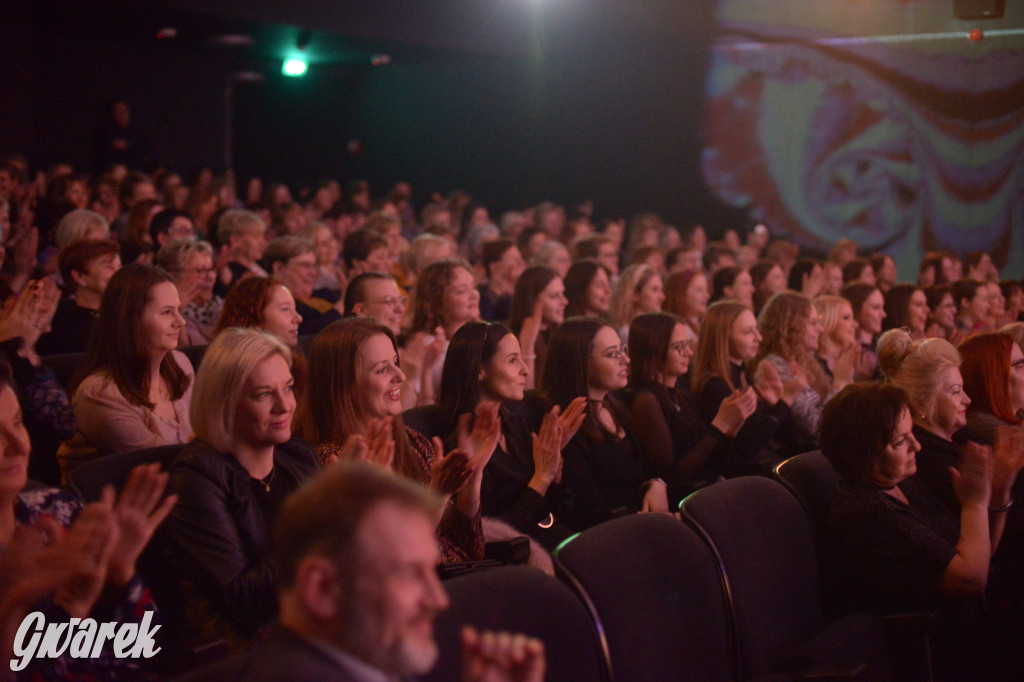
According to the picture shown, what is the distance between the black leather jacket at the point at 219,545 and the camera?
1.82 metres

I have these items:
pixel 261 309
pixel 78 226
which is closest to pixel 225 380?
pixel 261 309

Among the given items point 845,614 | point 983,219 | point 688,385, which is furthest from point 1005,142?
point 845,614

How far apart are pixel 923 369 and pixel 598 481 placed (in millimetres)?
1108

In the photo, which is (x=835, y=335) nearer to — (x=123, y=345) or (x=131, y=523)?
(x=123, y=345)

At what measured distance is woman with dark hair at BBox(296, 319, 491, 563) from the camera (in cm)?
237

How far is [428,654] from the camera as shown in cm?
110

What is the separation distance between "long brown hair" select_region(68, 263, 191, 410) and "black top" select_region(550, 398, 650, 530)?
1.34 metres

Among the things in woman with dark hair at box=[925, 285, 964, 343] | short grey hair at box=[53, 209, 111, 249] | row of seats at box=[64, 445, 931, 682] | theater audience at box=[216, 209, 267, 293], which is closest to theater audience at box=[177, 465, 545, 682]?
row of seats at box=[64, 445, 931, 682]

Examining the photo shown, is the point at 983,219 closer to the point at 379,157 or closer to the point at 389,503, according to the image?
the point at 379,157

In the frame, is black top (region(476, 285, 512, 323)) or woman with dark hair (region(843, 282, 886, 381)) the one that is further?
black top (region(476, 285, 512, 323))

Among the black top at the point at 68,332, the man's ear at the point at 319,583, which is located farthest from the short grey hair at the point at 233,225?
the man's ear at the point at 319,583

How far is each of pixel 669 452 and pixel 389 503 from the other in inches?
90.6

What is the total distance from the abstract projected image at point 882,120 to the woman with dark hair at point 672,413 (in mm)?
7211

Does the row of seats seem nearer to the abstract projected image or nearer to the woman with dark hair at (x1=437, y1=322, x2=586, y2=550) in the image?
the woman with dark hair at (x1=437, y1=322, x2=586, y2=550)
